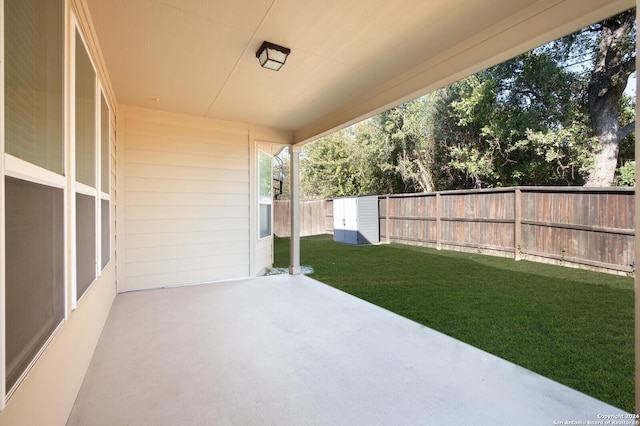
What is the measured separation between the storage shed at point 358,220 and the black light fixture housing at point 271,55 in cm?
753

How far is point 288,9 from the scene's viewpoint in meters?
2.09

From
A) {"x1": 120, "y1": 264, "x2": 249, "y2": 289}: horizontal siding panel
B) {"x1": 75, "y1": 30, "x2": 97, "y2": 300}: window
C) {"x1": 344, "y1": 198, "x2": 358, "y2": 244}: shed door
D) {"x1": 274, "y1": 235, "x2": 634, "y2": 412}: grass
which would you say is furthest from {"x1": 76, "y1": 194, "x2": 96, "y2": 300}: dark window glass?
{"x1": 344, "y1": 198, "x2": 358, "y2": 244}: shed door

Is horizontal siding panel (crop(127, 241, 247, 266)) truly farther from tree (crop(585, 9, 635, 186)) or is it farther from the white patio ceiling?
tree (crop(585, 9, 635, 186))

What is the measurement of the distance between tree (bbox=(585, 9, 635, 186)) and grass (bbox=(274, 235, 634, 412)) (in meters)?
3.78

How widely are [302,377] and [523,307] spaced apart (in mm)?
3009

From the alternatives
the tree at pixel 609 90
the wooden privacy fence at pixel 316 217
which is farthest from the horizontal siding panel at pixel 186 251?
the tree at pixel 609 90

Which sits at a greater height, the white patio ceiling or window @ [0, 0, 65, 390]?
the white patio ceiling

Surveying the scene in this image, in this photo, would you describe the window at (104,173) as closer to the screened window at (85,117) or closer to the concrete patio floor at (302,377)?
the screened window at (85,117)

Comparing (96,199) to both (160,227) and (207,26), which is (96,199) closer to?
(207,26)

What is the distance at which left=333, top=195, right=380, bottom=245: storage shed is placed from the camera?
10.0 meters

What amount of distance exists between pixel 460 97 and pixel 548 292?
8083 mm

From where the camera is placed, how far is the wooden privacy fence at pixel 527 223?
5160 mm

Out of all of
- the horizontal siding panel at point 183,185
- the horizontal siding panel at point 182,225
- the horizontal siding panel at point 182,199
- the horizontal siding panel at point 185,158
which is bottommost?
the horizontal siding panel at point 182,225

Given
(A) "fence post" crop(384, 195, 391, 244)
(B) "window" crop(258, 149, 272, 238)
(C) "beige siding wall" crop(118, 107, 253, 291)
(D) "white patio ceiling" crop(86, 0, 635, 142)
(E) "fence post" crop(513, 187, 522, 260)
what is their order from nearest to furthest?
1. (D) "white patio ceiling" crop(86, 0, 635, 142)
2. (C) "beige siding wall" crop(118, 107, 253, 291)
3. (B) "window" crop(258, 149, 272, 238)
4. (E) "fence post" crop(513, 187, 522, 260)
5. (A) "fence post" crop(384, 195, 391, 244)
